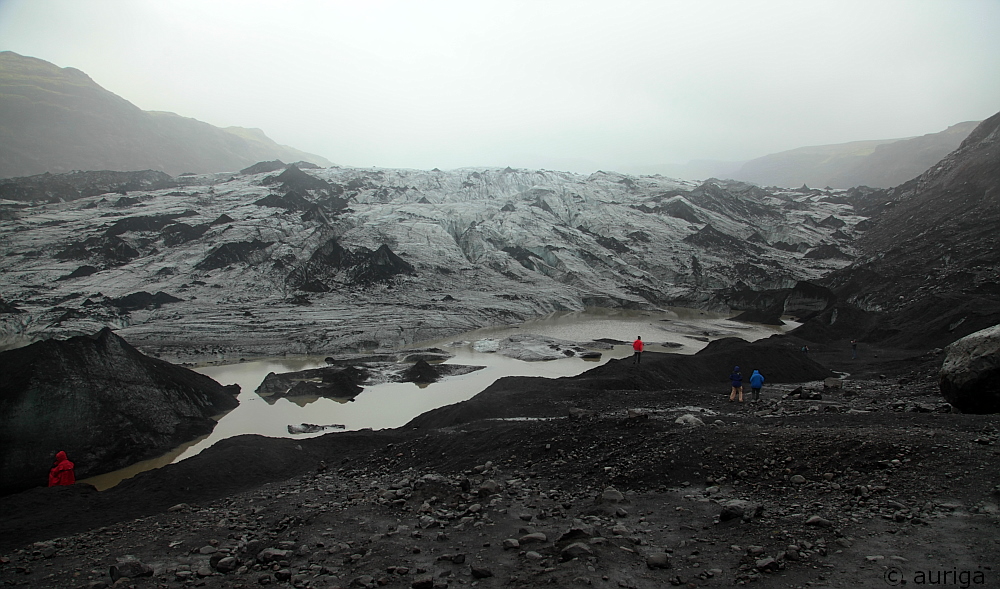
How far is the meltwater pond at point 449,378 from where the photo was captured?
13117mm

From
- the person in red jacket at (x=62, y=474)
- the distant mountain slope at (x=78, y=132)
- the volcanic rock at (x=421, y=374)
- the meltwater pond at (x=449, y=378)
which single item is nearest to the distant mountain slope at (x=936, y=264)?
the meltwater pond at (x=449, y=378)

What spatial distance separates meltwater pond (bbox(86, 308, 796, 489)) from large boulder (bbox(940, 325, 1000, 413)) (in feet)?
35.8

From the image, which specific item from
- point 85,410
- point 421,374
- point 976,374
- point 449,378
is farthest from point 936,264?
point 85,410

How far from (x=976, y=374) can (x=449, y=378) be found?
47.6 feet

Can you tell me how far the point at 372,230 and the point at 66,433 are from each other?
34637 millimetres

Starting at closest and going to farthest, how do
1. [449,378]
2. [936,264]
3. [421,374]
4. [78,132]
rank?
1. [421,374]
2. [449,378]
3. [936,264]
4. [78,132]

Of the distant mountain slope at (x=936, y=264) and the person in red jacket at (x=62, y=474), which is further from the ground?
the distant mountain slope at (x=936, y=264)

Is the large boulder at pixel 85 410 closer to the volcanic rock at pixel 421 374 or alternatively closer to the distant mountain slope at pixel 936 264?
the volcanic rock at pixel 421 374

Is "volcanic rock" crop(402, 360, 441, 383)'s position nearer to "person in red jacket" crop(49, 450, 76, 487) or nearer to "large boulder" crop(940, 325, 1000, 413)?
"person in red jacket" crop(49, 450, 76, 487)

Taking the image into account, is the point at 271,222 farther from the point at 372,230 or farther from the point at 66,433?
the point at 66,433

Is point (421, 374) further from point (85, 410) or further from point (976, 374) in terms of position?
point (976, 374)

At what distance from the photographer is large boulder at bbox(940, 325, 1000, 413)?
19.7 ft

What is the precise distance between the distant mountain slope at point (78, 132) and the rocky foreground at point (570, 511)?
7263 cm

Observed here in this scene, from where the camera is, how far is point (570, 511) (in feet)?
16.8
